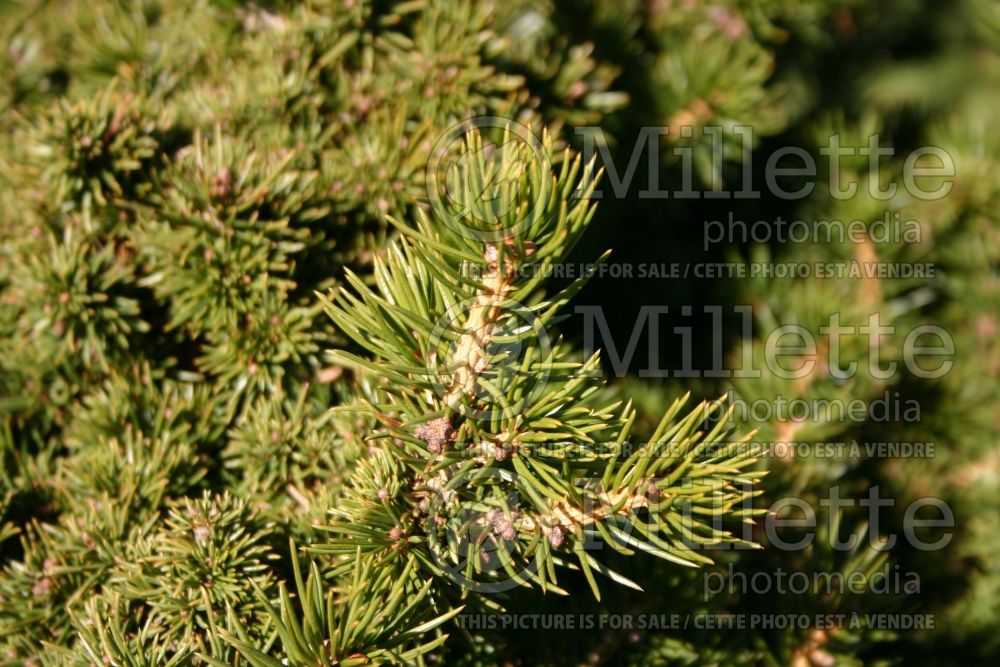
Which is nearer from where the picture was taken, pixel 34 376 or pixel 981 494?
pixel 34 376

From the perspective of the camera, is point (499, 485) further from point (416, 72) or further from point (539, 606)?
point (416, 72)

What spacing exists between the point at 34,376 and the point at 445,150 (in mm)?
436

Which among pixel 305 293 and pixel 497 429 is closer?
pixel 497 429

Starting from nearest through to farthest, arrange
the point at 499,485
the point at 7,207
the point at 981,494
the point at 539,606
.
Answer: the point at 499,485
the point at 539,606
the point at 7,207
the point at 981,494

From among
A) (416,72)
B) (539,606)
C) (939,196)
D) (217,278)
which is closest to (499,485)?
(539,606)

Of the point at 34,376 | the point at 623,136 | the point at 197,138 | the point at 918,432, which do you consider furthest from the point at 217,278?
the point at 918,432

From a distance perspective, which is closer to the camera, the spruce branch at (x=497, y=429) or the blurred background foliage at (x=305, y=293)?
the spruce branch at (x=497, y=429)

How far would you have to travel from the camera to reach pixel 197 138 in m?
0.74

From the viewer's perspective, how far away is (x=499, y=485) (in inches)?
23.0

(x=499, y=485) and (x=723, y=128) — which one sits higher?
(x=723, y=128)

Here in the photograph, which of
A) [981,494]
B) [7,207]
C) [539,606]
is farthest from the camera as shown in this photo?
[981,494]

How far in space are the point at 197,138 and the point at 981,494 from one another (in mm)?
974

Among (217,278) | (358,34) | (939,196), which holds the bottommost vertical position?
(217,278)

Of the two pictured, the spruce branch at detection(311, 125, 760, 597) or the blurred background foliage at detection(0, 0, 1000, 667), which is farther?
the blurred background foliage at detection(0, 0, 1000, 667)
